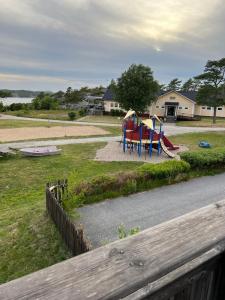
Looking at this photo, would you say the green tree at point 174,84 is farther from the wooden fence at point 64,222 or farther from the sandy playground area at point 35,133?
the wooden fence at point 64,222

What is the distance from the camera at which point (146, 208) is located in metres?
7.48

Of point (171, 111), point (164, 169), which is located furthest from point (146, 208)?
point (171, 111)

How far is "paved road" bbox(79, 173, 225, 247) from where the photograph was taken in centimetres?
631

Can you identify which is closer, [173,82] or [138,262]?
[138,262]

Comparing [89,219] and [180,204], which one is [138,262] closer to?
[89,219]

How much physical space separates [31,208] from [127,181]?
3.09 metres

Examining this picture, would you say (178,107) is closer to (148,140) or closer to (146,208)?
(148,140)

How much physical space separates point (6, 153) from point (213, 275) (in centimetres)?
1552

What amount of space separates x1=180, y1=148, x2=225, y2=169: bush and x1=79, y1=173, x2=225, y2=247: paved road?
1.20m

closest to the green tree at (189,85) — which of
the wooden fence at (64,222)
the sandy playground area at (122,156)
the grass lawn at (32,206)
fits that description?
the sandy playground area at (122,156)

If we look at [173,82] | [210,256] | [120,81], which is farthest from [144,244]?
[173,82]

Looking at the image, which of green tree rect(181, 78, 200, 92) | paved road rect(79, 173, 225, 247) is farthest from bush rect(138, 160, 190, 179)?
green tree rect(181, 78, 200, 92)

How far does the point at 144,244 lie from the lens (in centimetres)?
107

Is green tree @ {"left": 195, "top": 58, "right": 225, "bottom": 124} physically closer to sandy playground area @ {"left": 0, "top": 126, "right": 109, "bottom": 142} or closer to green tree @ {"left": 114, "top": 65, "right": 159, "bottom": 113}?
green tree @ {"left": 114, "top": 65, "right": 159, "bottom": 113}
